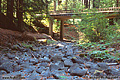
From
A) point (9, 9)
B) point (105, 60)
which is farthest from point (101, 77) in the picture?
point (9, 9)

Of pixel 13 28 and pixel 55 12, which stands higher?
pixel 55 12

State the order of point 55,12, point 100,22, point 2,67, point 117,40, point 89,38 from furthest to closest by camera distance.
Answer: point 55,12
point 89,38
point 100,22
point 117,40
point 2,67

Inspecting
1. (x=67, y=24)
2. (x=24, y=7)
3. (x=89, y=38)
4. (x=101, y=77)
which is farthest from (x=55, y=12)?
(x=101, y=77)

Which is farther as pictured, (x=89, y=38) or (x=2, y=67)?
(x=89, y=38)

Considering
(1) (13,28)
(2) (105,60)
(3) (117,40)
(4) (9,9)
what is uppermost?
(4) (9,9)

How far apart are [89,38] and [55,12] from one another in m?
8.59

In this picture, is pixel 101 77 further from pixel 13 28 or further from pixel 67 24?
pixel 67 24

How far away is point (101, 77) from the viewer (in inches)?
97.7

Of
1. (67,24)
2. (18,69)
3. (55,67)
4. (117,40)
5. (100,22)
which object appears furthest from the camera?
(67,24)

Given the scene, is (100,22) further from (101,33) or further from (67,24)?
(67,24)

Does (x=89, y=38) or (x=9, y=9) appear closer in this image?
A: (x=89, y=38)

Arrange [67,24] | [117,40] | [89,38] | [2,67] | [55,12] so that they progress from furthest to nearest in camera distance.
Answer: [67,24]
[55,12]
[89,38]
[117,40]
[2,67]

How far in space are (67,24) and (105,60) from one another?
21533mm

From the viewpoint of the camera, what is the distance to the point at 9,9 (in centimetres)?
909
